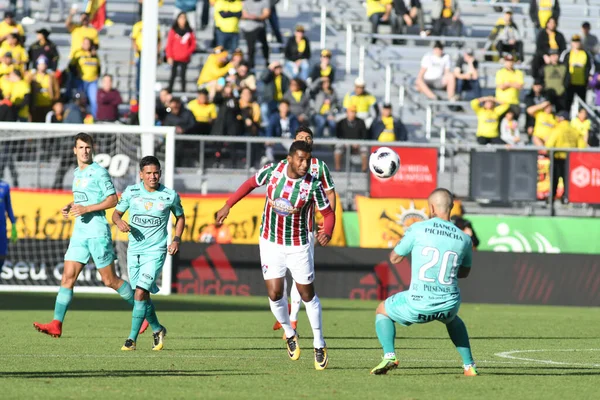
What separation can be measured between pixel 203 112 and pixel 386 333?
54.7ft

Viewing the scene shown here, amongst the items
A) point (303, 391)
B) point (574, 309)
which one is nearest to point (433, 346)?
point (303, 391)

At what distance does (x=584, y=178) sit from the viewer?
2466cm

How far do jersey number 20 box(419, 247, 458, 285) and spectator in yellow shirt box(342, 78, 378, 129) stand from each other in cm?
1772

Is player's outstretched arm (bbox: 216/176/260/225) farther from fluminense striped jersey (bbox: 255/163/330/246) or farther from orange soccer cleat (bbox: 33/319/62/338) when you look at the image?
orange soccer cleat (bbox: 33/319/62/338)

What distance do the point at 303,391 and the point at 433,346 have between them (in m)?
5.09

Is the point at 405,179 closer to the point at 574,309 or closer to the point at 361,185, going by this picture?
the point at 361,185

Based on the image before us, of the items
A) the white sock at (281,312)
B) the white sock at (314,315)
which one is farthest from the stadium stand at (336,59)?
the white sock at (314,315)

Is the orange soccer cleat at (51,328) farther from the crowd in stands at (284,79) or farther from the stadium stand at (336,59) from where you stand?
the stadium stand at (336,59)

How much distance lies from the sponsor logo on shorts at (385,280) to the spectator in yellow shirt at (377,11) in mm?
9414

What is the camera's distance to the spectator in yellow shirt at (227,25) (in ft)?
97.1

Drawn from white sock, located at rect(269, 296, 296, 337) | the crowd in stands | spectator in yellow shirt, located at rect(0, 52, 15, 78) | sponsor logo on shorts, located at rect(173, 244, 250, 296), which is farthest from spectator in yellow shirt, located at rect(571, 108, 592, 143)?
white sock, located at rect(269, 296, 296, 337)

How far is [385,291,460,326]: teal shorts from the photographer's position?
1027 centimetres

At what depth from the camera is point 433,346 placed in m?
14.4

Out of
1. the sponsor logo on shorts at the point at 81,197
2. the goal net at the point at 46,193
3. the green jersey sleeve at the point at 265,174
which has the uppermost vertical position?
the green jersey sleeve at the point at 265,174
